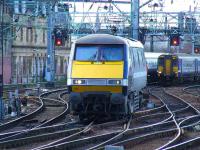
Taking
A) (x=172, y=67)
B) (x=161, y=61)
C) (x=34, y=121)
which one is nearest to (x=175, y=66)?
(x=172, y=67)

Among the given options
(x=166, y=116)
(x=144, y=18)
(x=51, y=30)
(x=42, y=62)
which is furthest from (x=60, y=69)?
(x=166, y=116)

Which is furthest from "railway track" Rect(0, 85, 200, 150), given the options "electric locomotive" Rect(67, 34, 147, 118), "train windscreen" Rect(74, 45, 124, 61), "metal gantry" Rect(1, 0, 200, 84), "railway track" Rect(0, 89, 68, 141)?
"metal gantry" Rect(1, 0, 200, 84)

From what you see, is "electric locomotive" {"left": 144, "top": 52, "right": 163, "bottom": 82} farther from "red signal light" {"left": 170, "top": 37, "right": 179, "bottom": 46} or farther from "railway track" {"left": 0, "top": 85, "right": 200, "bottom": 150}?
"railway track" {"left": 0, "top": 85, "right": 200, "bottom": 150}

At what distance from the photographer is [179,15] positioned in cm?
5859

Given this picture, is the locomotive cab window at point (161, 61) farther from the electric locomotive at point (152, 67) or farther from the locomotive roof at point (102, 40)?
the locomotive roof at point (102, 40)

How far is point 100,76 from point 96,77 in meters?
0.13

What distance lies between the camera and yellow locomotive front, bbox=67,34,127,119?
19391mm

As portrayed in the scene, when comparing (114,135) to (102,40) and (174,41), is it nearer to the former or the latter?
(102,40)

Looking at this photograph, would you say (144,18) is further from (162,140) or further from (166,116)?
(162,140)

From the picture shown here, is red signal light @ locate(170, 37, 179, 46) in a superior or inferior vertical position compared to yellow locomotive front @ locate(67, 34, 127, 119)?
superior

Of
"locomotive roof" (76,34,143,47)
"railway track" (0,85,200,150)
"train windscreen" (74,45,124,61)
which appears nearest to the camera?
"railway track" (0,85,200,150)

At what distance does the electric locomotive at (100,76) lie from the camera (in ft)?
63.7

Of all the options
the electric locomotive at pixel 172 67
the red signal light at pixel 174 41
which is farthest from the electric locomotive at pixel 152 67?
the red signal light at pixel 174 41

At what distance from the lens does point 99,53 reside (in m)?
20.1
